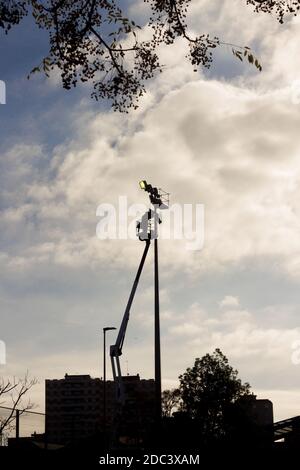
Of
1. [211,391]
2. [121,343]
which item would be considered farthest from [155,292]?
[211,391]

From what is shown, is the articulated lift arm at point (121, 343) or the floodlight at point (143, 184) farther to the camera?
the floodlight at point (143, 184)

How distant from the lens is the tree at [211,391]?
231 ft

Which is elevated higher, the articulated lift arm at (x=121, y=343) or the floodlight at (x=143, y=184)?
the floodlight at (x=143, y=184)

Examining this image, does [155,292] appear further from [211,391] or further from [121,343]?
[211,391]

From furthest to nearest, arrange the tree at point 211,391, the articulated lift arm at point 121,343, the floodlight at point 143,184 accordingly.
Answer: the tree at point 211,391, the floodlight at point 143,184, the articulated lift arm at point 121,343

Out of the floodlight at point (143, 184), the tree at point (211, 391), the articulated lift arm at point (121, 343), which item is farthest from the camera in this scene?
the tree at point (211, 391)

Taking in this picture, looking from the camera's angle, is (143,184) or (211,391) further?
(211,391)

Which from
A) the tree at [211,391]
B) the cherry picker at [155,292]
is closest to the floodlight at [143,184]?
the cherry picker at [155,292]

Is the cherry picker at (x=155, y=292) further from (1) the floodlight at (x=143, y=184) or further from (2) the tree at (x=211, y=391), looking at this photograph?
(2) the tree at (x=211, y=391)

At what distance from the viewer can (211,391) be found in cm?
7175

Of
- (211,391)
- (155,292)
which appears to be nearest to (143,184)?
(155,292)

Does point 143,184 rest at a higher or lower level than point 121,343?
higher

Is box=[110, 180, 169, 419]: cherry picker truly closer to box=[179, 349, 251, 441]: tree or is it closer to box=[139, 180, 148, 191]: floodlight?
box=[139, 180, 148, 191]: floodlight
